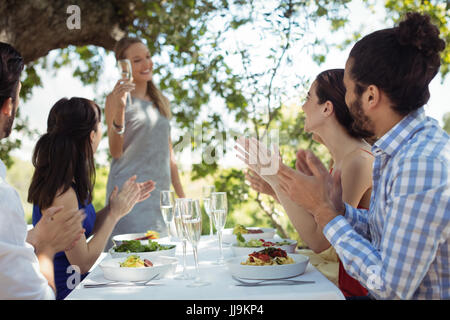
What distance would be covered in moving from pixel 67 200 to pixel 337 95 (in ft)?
4.51

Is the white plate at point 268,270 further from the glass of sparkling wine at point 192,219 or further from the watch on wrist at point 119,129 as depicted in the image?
the watch on wrist at point 119,129

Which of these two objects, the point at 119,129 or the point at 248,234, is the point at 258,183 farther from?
the point at 119,129

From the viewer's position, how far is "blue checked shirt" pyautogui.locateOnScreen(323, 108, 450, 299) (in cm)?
119

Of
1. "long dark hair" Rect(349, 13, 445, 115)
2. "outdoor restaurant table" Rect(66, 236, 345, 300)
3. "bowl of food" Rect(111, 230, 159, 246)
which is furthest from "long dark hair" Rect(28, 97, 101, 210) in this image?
"long dark hair" Rect(349, 13, 445, 115)

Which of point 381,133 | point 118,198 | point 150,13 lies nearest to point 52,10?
point 150,13

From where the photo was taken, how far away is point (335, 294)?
4.60 feet

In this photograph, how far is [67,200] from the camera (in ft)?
7.14

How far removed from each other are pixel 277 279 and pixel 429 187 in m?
0.59

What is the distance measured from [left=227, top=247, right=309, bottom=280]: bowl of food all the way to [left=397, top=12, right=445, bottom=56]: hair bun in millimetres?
778

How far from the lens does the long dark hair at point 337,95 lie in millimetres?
2312

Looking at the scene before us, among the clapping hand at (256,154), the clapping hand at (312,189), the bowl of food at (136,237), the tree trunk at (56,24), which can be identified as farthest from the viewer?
the tree trunk at (56,24)

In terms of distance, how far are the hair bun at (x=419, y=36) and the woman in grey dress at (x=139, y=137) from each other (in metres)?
2.12

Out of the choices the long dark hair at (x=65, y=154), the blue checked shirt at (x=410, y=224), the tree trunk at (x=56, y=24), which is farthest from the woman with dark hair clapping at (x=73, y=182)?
the tree trunk at (x=56, y=24)

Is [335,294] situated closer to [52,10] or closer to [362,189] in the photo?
[362,189]
